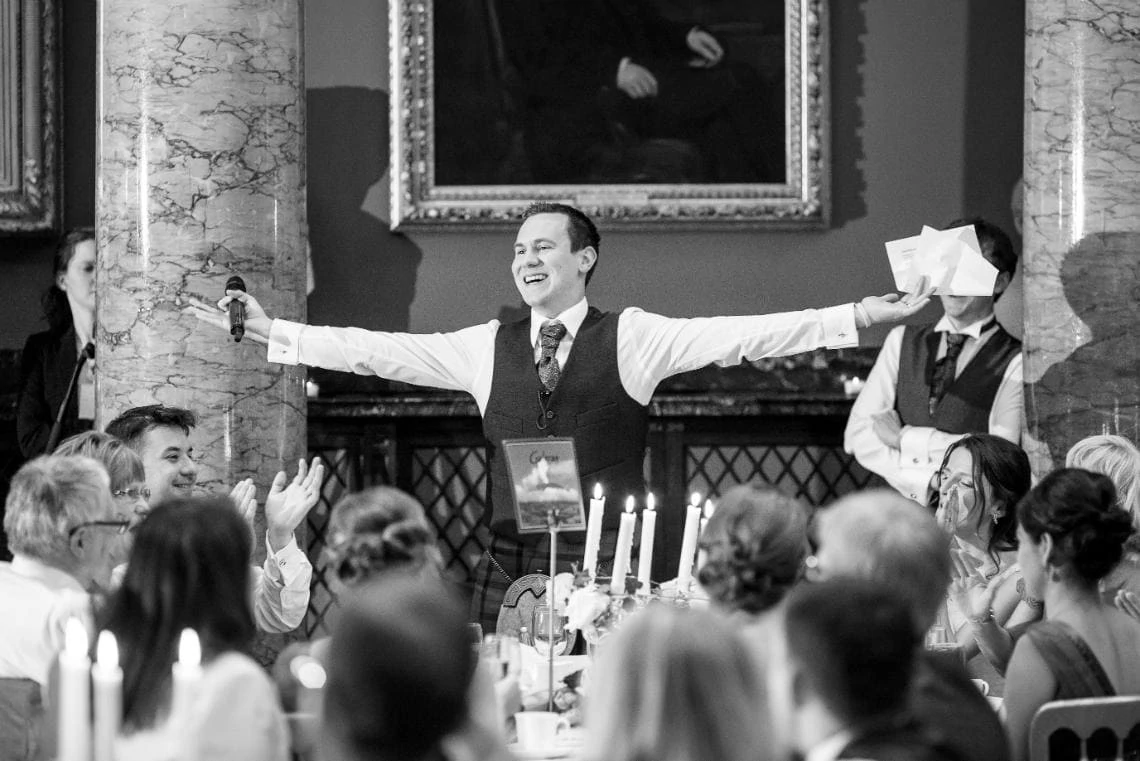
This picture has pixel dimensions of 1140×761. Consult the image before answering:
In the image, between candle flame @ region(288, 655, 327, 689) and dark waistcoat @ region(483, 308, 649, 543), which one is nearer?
candle flame @ region(288, 655, 327, 689)

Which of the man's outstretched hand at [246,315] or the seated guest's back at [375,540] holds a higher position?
the man's outstretched hand at [246,315]

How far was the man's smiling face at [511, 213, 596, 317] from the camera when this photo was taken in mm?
4930

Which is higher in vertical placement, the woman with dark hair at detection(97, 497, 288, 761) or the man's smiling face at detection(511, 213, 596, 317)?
the man's smiling face at detection(511, 213, 596, 317)

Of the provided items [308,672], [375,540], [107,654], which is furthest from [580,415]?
[107,654]

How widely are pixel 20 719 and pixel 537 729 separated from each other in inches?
37.1

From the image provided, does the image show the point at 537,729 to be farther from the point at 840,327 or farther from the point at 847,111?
the point at 847,111

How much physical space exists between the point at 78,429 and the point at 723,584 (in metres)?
4.12

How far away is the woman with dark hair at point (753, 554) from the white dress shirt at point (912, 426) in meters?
2.77

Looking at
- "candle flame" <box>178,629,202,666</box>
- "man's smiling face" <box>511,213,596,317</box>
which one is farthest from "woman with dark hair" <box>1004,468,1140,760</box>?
"man's smiling face" <box>511,213,596,317</box>

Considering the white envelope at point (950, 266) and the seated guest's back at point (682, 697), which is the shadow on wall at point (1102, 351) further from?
the seated guest's back at point (682, 697)

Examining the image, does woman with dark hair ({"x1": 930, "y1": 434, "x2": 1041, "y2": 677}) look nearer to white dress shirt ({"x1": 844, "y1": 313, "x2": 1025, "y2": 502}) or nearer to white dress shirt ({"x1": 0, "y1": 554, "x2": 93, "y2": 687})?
white dress shirt ({"x1": 844, "y1": 313, "x2": 1025, "y2": 502})

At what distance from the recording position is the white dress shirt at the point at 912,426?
566cm

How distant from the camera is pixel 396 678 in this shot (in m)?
1.80

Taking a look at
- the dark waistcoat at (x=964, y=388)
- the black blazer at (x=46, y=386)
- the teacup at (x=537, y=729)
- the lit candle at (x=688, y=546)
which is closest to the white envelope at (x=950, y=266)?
the dark waistcoat at (x=964, y=388)
